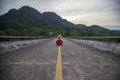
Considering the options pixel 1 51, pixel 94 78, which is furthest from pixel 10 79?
pixel 1 51

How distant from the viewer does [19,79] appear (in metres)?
4.57

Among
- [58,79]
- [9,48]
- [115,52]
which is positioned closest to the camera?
[58,79]

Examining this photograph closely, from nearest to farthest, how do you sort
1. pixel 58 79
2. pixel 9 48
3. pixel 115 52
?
1. pixel 58 79
2. pixel 115 52
3. pixel 9 48

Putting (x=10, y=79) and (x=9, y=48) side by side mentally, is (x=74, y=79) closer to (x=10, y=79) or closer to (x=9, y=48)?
(x=10, y=79)

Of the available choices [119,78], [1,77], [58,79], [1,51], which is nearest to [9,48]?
[1,51]

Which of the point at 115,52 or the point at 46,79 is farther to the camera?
the point at 115,52

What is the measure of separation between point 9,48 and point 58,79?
10003 millimetres

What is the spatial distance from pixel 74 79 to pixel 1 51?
877 centimetres

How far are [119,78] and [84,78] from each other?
3.91 ft

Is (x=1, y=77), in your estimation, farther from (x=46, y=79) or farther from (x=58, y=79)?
(x=58, y=79)

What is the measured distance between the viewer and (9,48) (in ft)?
43.9

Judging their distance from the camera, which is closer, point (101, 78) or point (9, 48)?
point (101, 78)

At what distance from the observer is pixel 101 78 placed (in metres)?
4.72

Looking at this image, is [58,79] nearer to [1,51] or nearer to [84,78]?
[84,78]
